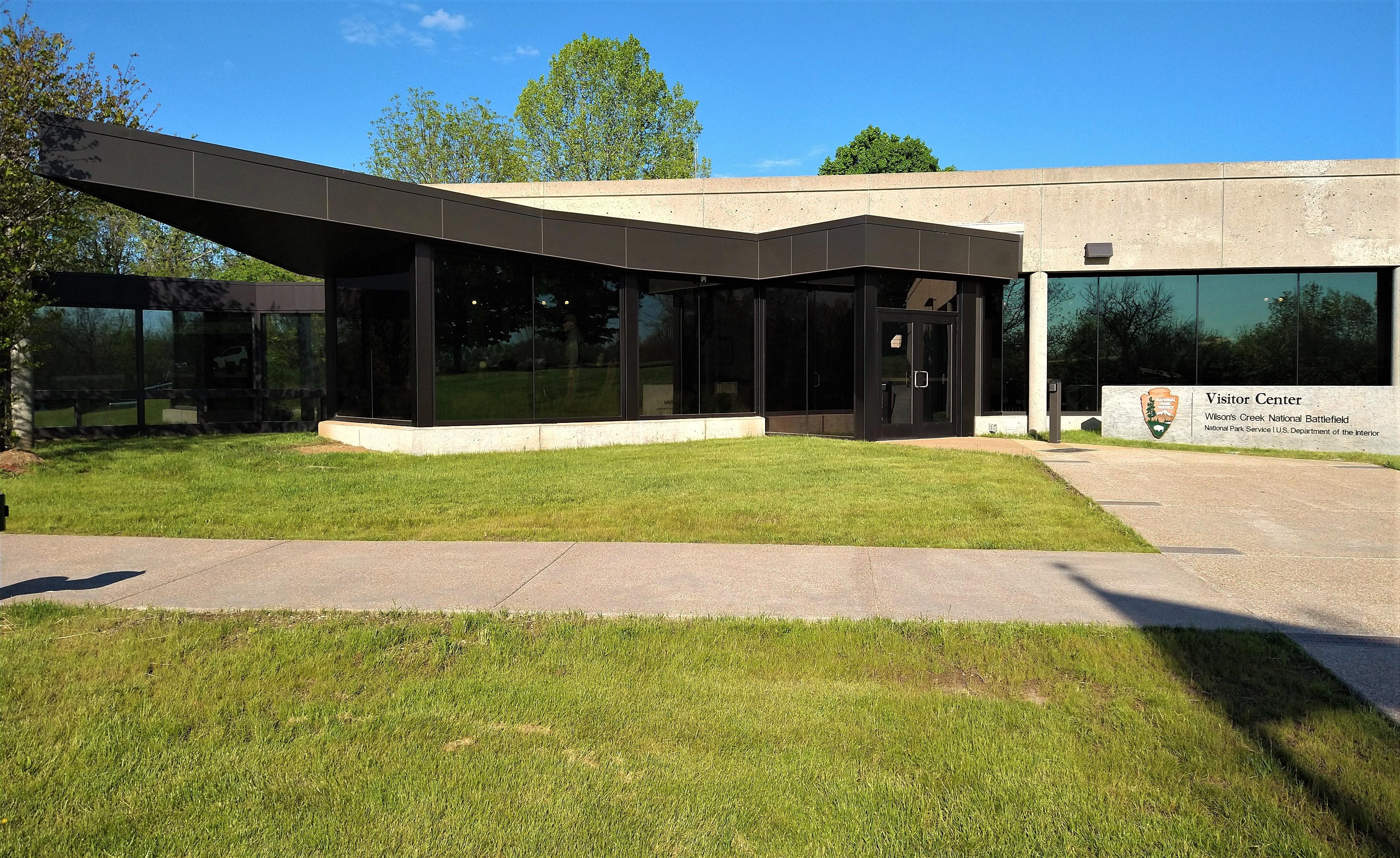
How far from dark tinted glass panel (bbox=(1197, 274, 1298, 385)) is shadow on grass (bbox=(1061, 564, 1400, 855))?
53.7ft

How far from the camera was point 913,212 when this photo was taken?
64.4 ft

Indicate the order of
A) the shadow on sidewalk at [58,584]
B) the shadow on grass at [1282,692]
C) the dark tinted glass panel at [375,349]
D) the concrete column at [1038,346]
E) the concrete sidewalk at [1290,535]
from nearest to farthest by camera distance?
1. the shadow on grass at [1282,692]
2. the concrete sidewalk at [1290,535]
3. the shadow on sidewalk at [58,584]
4. the dark tinted glass panel at [375,349]
5. the concrete column at [1038,346]

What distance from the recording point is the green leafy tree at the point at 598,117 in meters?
50.5

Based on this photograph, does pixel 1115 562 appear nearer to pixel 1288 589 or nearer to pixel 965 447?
pixel 1288 589

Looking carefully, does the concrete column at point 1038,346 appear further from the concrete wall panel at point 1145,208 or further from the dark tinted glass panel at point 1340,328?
the dark tinted glass panel at point 1340,328

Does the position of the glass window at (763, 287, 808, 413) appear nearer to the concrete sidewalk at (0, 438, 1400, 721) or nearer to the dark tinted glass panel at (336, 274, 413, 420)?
the dark tinted glass panel at (336, 274, 413, 420)

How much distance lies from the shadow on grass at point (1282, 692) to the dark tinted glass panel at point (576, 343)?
12.1 meters

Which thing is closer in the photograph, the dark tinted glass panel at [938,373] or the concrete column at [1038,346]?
the dark tinted glass panel at [938,373]

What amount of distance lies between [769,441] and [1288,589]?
11.2 metres

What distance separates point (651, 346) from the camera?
58.0 feet

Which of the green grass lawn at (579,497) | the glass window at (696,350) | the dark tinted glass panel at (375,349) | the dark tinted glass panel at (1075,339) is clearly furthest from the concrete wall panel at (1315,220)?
the dark tinted glass panel at (375,349)

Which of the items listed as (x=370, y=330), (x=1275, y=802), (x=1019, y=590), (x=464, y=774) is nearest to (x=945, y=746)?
(x=1275, y=802)

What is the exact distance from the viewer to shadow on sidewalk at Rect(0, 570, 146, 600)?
5.88 meters

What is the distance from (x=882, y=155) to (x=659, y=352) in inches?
1642
